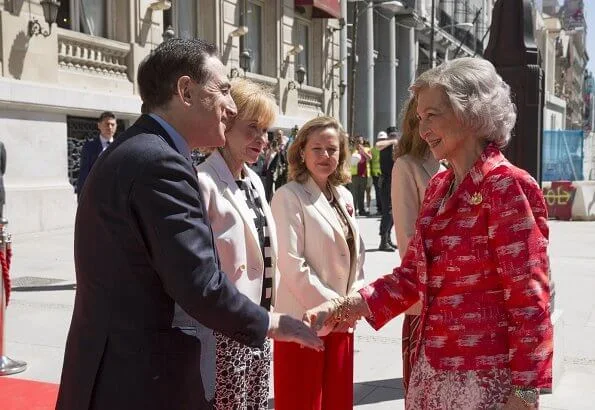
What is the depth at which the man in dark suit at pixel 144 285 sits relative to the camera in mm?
2010

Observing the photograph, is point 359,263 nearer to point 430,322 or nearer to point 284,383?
point 284,383

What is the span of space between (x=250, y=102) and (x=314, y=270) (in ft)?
3.03

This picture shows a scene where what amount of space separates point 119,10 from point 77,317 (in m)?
14.4

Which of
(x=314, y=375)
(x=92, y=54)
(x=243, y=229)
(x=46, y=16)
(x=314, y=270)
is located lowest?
(x=314, y=375)

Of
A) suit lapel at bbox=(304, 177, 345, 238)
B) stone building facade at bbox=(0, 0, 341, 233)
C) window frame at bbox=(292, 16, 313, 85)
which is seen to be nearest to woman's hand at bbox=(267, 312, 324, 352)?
suit lapel at bbox=(304, 177, 345, 238)

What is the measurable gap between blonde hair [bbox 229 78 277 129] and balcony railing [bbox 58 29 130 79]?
11.4 meters

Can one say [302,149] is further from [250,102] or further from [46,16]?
[46,16]

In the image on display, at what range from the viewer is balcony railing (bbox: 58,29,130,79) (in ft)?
45.5

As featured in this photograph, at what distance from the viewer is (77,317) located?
2.16 meters

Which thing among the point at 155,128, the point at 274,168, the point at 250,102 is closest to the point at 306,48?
the point at 274,168

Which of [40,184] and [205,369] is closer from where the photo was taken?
[205,369]

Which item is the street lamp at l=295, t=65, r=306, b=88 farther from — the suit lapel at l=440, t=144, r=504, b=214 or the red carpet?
the suit lapel at l=440, t=144, r=504, b=214

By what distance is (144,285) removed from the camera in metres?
2.06

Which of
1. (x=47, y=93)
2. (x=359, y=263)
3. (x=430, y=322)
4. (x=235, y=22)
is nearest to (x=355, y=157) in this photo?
(x=235, y=22)
